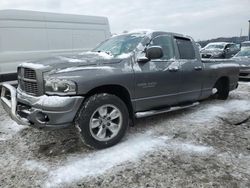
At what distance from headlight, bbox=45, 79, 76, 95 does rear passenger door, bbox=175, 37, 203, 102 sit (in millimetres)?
2396

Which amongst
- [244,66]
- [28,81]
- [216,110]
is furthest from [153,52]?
[244,66]

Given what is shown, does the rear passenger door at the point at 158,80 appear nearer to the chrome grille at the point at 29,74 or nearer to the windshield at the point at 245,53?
the chrome grille at the point at 29,74

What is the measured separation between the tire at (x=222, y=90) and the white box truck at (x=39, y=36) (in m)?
4.42

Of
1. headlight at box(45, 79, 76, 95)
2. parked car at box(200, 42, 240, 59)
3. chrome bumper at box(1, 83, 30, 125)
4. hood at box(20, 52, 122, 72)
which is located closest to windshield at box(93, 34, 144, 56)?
hood at box(20, 52, 122, 72)

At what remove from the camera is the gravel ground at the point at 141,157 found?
10.6 feet

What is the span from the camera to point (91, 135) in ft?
12.8

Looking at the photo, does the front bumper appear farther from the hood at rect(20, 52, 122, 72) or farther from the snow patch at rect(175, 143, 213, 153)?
the snow patch at rect(175, 143, 213, 153)

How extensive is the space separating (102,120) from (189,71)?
7.53ft

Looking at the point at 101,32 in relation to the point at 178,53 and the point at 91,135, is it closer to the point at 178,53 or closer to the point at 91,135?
the point at 178,53

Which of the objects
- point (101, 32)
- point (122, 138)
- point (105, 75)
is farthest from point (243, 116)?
point (101, 32)

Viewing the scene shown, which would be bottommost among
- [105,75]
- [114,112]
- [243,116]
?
[243,116]

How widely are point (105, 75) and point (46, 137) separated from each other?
1580 millimetres

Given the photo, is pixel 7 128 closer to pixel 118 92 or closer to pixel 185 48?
pixel 118 92

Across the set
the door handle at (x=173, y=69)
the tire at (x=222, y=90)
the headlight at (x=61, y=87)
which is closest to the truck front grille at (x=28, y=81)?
the headlight at (x=61, y=87)
